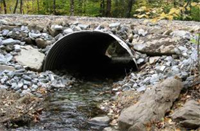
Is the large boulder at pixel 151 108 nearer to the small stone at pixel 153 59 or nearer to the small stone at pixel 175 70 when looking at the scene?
the small stone at pixel 175 70

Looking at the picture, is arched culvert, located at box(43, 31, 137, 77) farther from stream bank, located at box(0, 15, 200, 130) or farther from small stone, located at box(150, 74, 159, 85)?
small stone, located at box(150, 74, 159, 85)

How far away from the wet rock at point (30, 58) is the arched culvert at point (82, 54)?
0.27 m

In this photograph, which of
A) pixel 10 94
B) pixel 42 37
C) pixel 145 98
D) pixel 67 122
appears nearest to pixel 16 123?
pixel 67 122

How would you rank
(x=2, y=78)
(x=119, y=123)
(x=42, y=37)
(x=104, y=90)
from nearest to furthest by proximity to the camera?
(x=119, y=123) → (x=2, y=78) → (x=104, y=90) → (x=42, y=37)

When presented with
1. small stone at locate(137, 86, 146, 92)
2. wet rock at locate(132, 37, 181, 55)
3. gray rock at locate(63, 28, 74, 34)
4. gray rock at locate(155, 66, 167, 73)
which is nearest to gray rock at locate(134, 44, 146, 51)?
wet rock at locate(132, 37, 181, 55)

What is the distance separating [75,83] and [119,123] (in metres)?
4.62

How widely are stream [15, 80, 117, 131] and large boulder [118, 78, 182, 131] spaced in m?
0.71

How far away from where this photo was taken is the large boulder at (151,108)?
5074 millimetres

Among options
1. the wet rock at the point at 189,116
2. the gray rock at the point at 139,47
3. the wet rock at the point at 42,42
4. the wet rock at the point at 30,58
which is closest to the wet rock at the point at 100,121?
the wet rock at the point at 189,116

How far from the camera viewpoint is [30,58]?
9477 millimetres

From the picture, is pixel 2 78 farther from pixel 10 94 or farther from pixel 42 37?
pixel 42 37

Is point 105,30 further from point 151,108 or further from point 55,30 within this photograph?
point 151,108

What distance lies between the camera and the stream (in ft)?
18.7

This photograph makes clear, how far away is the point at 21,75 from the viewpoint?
8.36 meters
